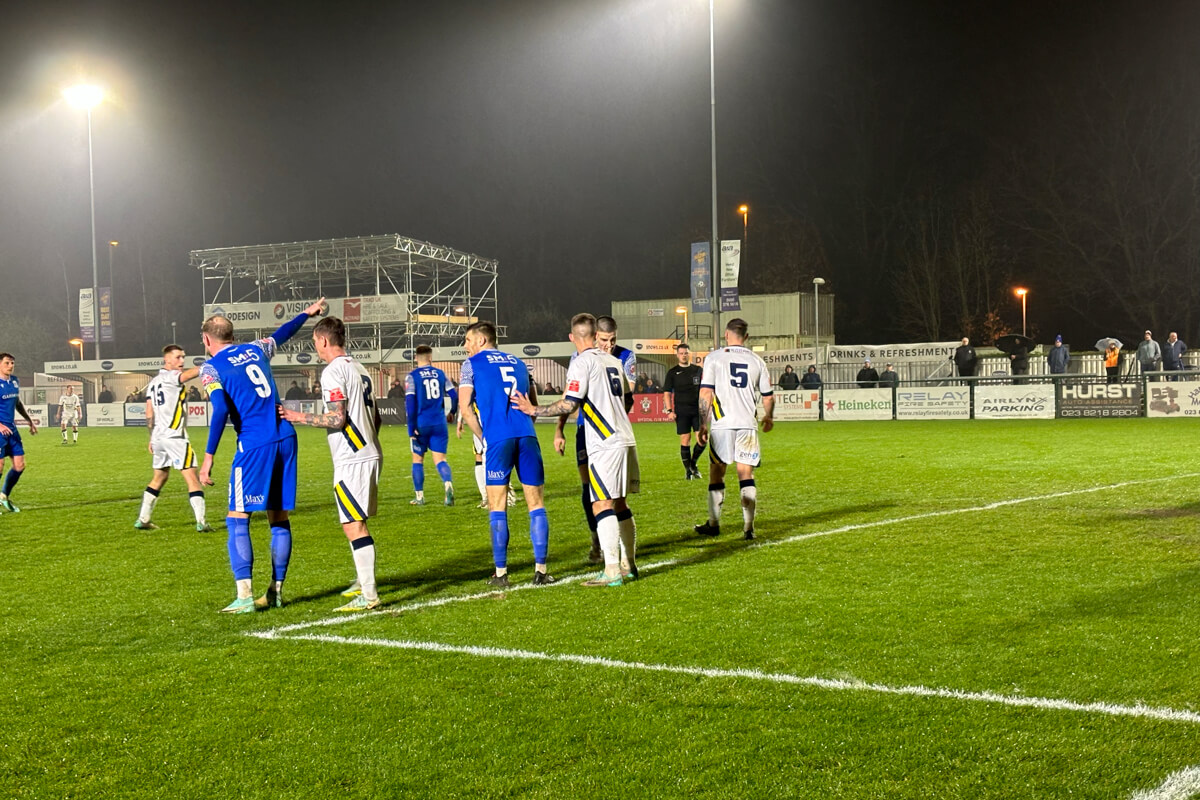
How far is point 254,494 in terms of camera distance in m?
6.95

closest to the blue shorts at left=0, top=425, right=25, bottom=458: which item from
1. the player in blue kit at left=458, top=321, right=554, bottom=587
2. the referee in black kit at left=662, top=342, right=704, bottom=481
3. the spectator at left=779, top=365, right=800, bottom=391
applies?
the player in blue kit at left=458, top=321, right=554, bottom=587

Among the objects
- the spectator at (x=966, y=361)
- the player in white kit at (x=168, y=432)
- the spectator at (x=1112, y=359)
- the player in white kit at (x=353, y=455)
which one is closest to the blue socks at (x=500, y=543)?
the player in white kit at (x=353, y=455)

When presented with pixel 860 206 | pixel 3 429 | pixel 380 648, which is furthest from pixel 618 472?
pixel 860 206

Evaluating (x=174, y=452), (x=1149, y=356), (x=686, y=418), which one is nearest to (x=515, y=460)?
(x=174, y=452)

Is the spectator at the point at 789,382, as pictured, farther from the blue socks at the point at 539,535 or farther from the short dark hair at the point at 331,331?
the short dark hair at the point at 331,331

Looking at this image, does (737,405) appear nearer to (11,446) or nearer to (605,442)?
(605,442)

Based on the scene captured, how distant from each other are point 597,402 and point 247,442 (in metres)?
2.57

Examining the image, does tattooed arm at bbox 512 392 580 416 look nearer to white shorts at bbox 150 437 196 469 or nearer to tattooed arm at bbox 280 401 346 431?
tattooed arm at bbox 280 401 346 431

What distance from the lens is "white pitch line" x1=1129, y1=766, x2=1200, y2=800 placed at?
348 centimetres

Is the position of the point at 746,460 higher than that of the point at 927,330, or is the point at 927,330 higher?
the point at 927,330

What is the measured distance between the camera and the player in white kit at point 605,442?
7621mm

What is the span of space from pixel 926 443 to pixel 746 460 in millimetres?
13166

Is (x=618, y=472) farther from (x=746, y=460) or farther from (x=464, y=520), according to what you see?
(x=464, y=520)

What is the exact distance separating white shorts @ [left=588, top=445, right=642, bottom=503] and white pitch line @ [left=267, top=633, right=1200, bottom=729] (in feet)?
7.04
